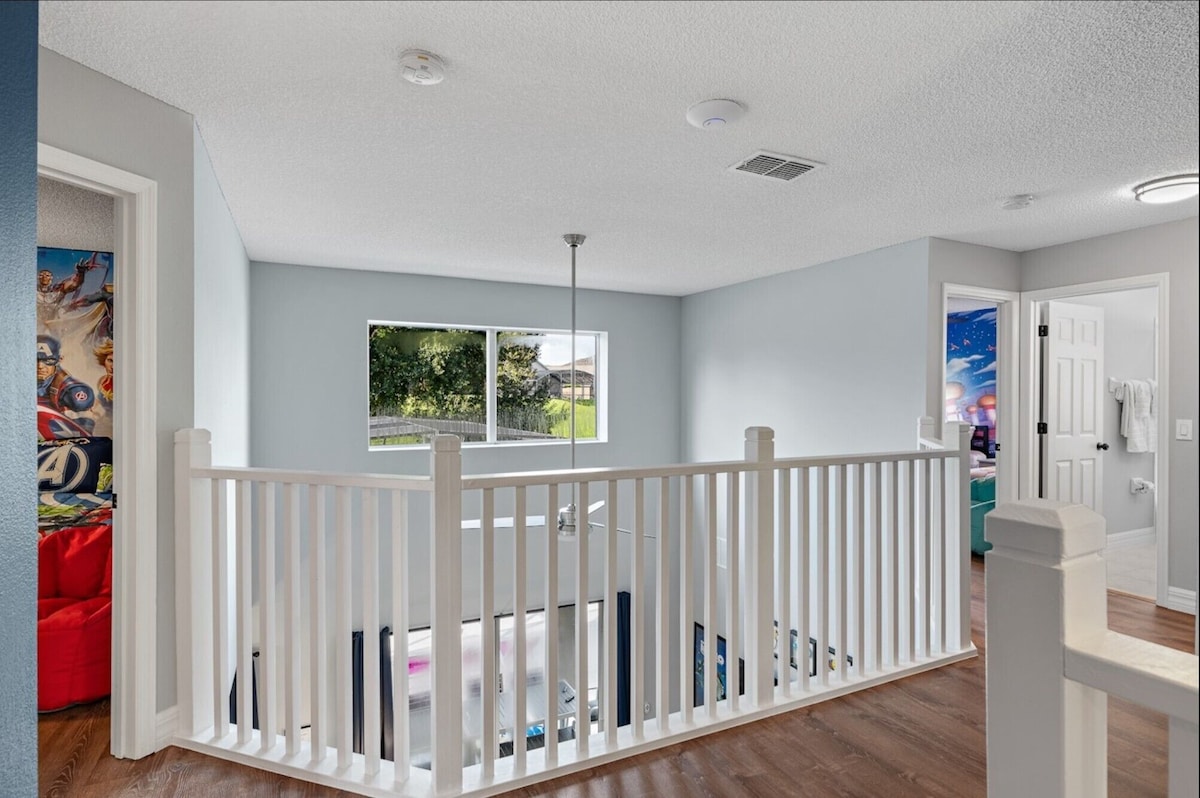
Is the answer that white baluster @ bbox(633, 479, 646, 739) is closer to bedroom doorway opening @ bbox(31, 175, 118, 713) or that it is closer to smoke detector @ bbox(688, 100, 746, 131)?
smoke detector @ bbox(688, 100, 746, 131)

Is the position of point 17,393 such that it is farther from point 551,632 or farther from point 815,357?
point 815,357

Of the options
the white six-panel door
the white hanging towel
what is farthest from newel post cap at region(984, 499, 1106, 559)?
the white hanging towel

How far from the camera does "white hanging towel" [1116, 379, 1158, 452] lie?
17.7ft

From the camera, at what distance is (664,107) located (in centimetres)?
222

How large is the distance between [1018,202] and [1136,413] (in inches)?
134

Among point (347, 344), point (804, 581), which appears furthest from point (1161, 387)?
point (347, 344)

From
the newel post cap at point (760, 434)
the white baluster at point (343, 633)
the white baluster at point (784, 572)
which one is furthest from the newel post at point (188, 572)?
the white baluster at point (784, 572)

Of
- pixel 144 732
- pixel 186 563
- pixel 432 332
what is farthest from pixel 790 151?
pixel 432 332

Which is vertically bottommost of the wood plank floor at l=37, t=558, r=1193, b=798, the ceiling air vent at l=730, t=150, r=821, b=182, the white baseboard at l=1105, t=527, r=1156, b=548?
the wood plank floor at l=37, t=558, r=1193, b=798

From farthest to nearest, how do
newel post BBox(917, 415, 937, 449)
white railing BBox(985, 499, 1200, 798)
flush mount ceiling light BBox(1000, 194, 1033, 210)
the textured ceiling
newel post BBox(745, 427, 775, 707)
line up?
newel post BBox(917, 415, 937, 449) < flush mount ceiling light BBox(1000, 194, 1033, 210) < newel post BBox(745, 427, 775, 707) < the textured ceiling < white railing BBox(985, 499, 1200, 798)

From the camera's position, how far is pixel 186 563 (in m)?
2.28

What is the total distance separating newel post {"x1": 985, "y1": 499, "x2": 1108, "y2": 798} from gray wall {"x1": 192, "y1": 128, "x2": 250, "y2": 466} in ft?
8.56

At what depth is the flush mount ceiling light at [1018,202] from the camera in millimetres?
3199

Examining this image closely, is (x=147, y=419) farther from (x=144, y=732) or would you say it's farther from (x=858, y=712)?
(x=858, y=712)
